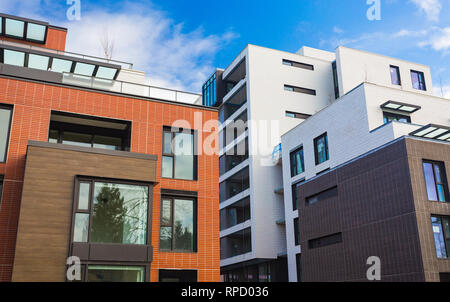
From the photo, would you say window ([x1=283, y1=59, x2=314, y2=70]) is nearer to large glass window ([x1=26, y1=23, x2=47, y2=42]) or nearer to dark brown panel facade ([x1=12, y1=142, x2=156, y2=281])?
large glass window ([x1=26, y1=23, x2=47, y2=42])

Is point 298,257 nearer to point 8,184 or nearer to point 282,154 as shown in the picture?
point 282,154

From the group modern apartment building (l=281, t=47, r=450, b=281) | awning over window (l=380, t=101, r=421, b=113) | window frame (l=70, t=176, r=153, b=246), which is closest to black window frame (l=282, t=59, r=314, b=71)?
modern apartment building (l=281, t=47, r=450, b=281)

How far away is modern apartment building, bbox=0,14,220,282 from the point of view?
39.9 ft

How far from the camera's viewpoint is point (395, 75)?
39250 mm

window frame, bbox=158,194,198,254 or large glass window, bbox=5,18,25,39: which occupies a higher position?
large glass window, bbox=5,18,25,39

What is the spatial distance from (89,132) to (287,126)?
2709cm

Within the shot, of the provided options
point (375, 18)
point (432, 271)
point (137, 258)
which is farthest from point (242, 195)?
point (137, 258)

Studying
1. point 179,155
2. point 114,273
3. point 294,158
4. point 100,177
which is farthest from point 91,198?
point 294,158

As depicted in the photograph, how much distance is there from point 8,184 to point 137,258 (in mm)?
4254

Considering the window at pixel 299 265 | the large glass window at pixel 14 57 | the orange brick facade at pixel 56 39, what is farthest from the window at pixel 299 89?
the large glass window at pixel 14 57

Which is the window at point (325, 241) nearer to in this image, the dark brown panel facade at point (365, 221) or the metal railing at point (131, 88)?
the dark brown panel facade at point (365, 221)

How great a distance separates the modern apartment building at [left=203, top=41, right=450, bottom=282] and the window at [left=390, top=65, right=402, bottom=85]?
9cm

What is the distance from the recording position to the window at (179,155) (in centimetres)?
1520
